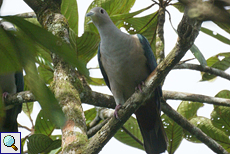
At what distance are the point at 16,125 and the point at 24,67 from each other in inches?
149

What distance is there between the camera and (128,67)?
3.19 meters

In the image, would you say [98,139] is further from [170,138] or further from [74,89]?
[170,138]

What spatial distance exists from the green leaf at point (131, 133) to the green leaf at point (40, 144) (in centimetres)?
100

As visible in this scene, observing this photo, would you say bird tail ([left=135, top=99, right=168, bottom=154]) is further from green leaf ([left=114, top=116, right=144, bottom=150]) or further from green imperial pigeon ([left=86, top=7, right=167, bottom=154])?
green leaf ([left=114, top=116, right=144, bottom=150])

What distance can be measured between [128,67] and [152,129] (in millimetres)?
971

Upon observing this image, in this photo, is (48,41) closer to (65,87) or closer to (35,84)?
(35,84)

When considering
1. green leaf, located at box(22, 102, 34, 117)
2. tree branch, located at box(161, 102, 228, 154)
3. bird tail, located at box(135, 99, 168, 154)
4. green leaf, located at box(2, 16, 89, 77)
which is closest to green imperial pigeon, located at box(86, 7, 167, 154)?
bird tail, located at box(135, 99, 168, 154)

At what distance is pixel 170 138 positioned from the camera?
12.8 ft

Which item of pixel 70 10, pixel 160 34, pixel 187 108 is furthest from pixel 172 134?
pixel 70 10

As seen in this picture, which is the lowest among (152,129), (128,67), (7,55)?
(152,129)

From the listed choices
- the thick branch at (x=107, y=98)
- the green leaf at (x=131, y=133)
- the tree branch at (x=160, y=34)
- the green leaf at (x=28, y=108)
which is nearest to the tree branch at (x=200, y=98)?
the thick branch at (x=107, y=98)

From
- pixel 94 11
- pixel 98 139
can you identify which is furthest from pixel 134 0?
pixel 98 139

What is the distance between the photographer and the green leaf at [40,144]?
3059mm

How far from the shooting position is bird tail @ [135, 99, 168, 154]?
3.47 metres
